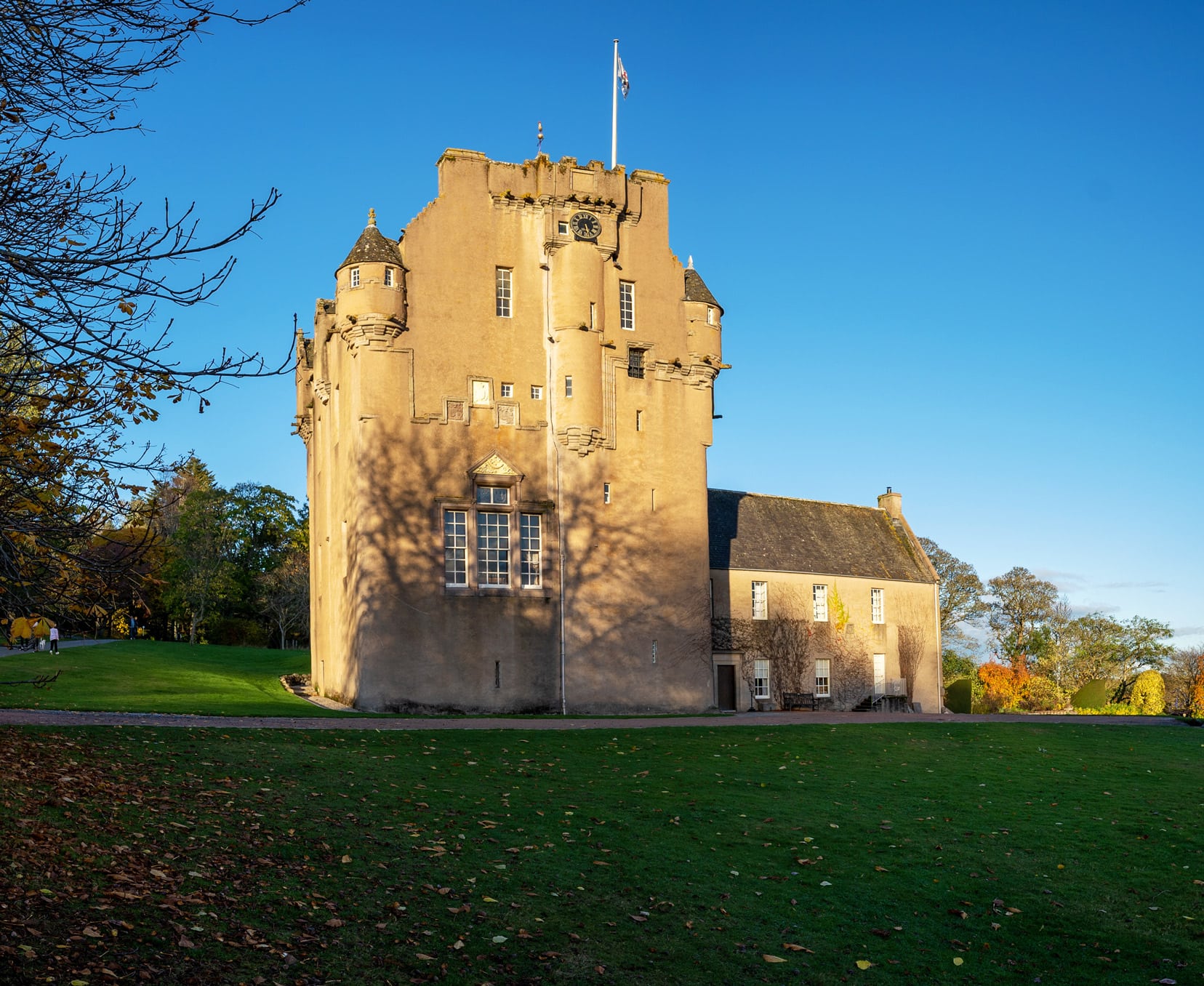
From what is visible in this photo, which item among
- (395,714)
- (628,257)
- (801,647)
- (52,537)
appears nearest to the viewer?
(52,537)

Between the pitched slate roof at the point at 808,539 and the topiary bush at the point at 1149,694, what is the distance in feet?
46.3

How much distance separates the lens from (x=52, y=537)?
31.1 ft

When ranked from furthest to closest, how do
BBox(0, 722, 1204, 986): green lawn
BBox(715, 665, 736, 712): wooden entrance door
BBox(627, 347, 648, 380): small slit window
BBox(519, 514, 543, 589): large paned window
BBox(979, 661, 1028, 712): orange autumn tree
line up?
BBox(979, 661, 1028, 712): orange autumn tree
BBox(715, 665, 736, 712): wooden entrance door
BBox(627, 347, 648, 380): small slit window
BBox(519, 514, 543, 589): large paned window
BBox(0, 722, 1204, 986): green lawn

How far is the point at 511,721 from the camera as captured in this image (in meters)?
29.6

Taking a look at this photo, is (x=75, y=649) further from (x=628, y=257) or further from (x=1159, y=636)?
(x=1159, y=636)

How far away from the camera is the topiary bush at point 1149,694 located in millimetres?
53375

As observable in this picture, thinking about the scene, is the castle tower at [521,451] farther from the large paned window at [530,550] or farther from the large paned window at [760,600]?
the large paned window at [760,600]

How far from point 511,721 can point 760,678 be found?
1558cm

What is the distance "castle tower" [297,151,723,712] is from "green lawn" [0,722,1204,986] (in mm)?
12102

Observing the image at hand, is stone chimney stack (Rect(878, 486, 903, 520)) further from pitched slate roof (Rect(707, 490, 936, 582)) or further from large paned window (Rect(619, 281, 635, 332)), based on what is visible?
large paned window (Rect(619, 281, 635, 332))

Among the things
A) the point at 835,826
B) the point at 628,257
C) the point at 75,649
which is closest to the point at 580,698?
the point at 628,257

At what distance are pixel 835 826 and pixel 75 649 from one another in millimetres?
37841

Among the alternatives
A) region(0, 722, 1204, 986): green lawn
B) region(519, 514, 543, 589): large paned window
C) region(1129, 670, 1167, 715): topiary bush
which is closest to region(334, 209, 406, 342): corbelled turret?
region(519, 514, 543, 589): large paned window

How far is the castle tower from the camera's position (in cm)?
3366
